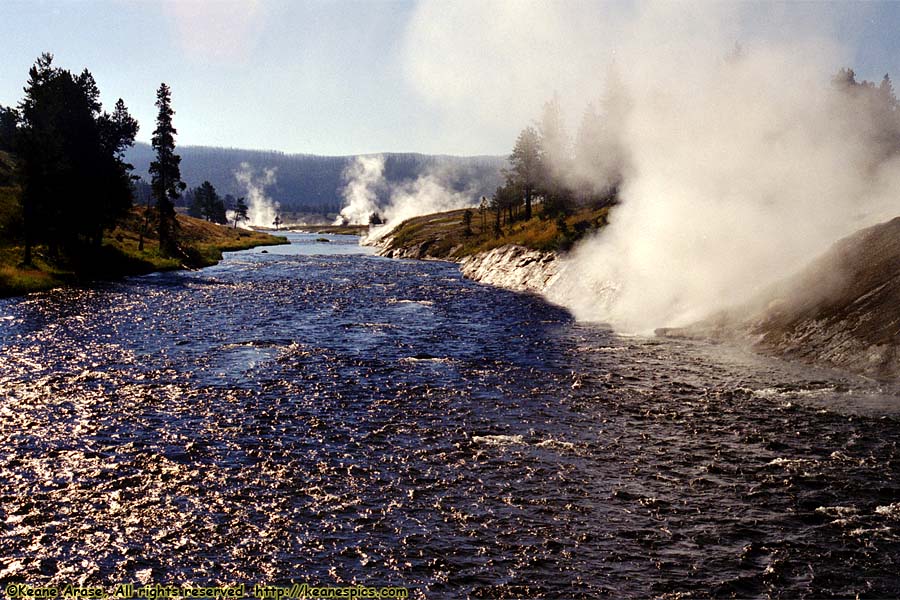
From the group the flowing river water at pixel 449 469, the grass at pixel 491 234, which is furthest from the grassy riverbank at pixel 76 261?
the grass at pixel 491 234

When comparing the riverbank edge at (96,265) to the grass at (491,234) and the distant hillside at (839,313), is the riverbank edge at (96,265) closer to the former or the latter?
the grass at (491,234)

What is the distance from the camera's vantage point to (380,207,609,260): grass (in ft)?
A: 226

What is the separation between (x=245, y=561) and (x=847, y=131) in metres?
73.0

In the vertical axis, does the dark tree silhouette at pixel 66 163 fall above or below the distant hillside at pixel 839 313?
above

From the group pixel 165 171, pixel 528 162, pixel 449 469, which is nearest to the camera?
pixel 449 469

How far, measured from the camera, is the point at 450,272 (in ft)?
295

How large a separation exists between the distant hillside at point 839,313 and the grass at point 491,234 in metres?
30.3

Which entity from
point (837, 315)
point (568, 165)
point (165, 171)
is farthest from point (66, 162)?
point (568, 165)

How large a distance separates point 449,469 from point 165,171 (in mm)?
84632

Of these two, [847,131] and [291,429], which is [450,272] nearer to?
[847,131]

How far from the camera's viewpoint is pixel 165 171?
8606cm

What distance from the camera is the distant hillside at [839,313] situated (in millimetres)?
27375

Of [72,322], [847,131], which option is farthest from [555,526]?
[847,131]

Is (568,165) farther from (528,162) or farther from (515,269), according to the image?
(515,269)
